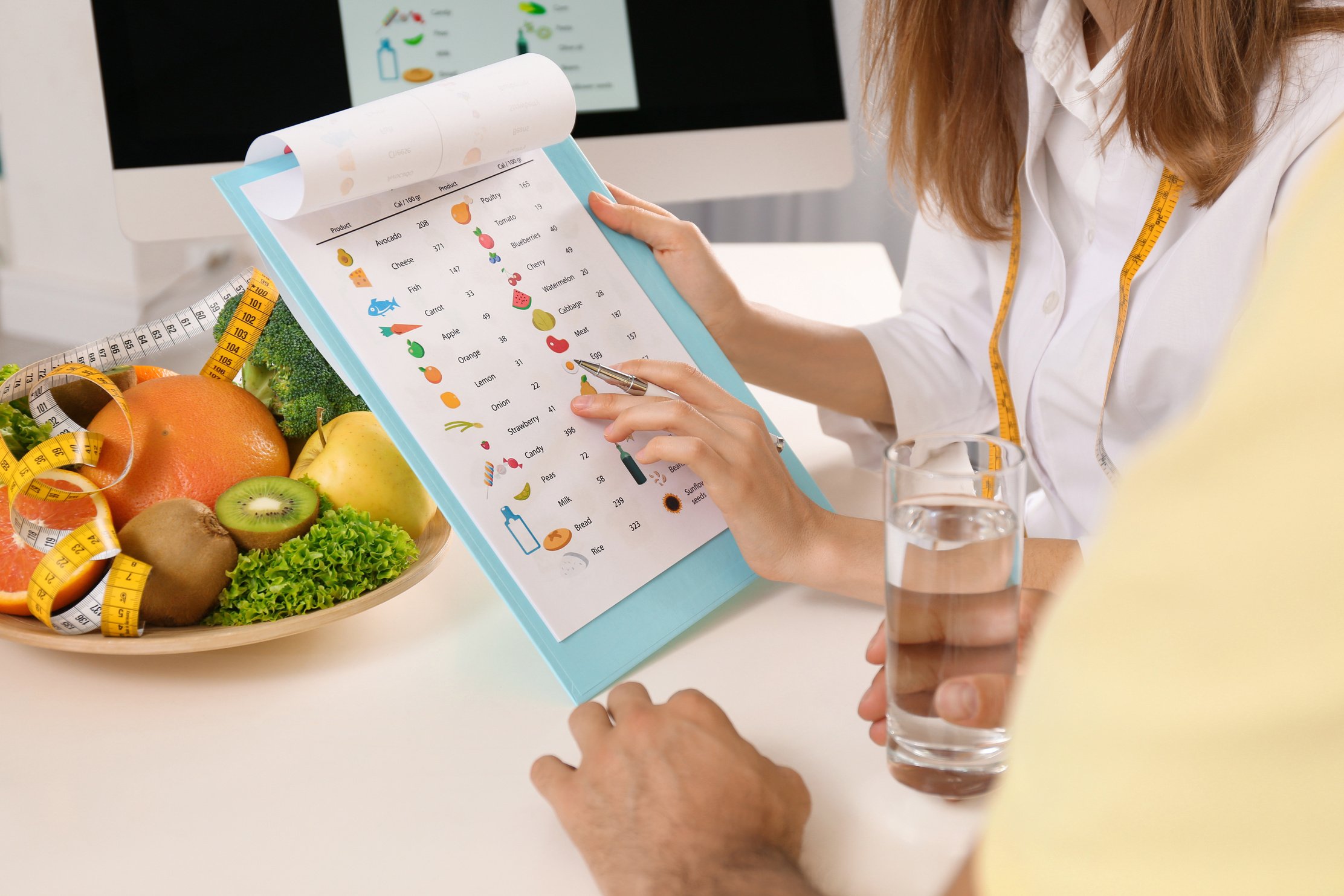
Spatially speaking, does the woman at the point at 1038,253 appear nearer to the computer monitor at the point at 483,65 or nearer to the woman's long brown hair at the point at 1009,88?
the woman's long brown hair at the point at 1009,88

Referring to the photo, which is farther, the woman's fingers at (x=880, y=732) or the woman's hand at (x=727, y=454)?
the woman's hand at (x=727, y=454)

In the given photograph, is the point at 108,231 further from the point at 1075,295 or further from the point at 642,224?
the point at 1075,295

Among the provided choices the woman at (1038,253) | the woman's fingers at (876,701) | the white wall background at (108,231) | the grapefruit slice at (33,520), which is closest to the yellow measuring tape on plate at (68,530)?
the grapefruit slice at (33,520)

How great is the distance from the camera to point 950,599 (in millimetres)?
572

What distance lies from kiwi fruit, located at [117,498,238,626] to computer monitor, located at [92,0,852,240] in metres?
0.40

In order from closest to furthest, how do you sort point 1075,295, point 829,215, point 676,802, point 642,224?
point 676,802 → point 642,224 → point 1075,295 → point 829,215

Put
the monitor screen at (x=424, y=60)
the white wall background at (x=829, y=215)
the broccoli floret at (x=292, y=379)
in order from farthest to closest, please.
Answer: the white wall background at (x=829, y=215), the monitor screen at (x=424, y=60), the broccoli floret at (x=292, y=379)

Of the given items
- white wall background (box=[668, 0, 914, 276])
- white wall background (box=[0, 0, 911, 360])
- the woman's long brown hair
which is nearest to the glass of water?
the woman's long brown hair

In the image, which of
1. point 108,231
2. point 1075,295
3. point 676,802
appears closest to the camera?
point 676,802

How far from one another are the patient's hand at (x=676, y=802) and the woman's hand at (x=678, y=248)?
403mm

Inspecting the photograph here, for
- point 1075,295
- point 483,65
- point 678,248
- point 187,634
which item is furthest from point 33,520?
point 1075,295

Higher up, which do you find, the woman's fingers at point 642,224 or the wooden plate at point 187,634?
the woman's fingers at point 642,224

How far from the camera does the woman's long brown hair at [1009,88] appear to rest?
826 mm

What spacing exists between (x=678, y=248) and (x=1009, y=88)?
44 cm
